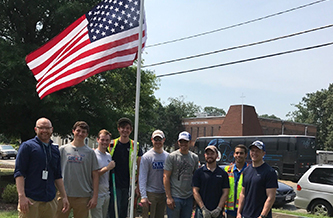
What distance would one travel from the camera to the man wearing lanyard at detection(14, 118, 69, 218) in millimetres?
4965

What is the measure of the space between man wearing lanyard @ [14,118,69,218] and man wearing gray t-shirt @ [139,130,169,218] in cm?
159

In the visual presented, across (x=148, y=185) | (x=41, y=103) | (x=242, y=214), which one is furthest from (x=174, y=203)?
(x=41, y=103)

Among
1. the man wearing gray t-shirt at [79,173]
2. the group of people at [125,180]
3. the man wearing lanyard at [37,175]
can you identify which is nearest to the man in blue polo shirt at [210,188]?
the group of people at [125,180]

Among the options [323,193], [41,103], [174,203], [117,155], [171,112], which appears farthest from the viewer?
[171,112]

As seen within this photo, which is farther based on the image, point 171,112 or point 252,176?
point 171,112

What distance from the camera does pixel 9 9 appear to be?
16.1m

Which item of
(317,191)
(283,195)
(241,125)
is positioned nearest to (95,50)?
(317,191)

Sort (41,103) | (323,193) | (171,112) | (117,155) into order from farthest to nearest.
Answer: (171,112)
(41,103)
(323,193)
(117,155)

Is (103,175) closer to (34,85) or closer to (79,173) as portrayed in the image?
(79,173)

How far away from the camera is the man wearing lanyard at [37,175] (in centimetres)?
496

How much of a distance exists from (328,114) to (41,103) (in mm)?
73046

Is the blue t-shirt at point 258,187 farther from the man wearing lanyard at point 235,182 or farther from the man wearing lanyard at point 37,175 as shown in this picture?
the man wearing lanyard at point 37,175

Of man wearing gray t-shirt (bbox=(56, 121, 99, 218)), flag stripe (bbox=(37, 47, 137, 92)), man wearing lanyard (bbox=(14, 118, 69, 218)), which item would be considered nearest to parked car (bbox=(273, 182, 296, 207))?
man wearing gray t-shirt (bbox=(56, 121, 99, 218))

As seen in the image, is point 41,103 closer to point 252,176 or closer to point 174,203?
point 174,203
